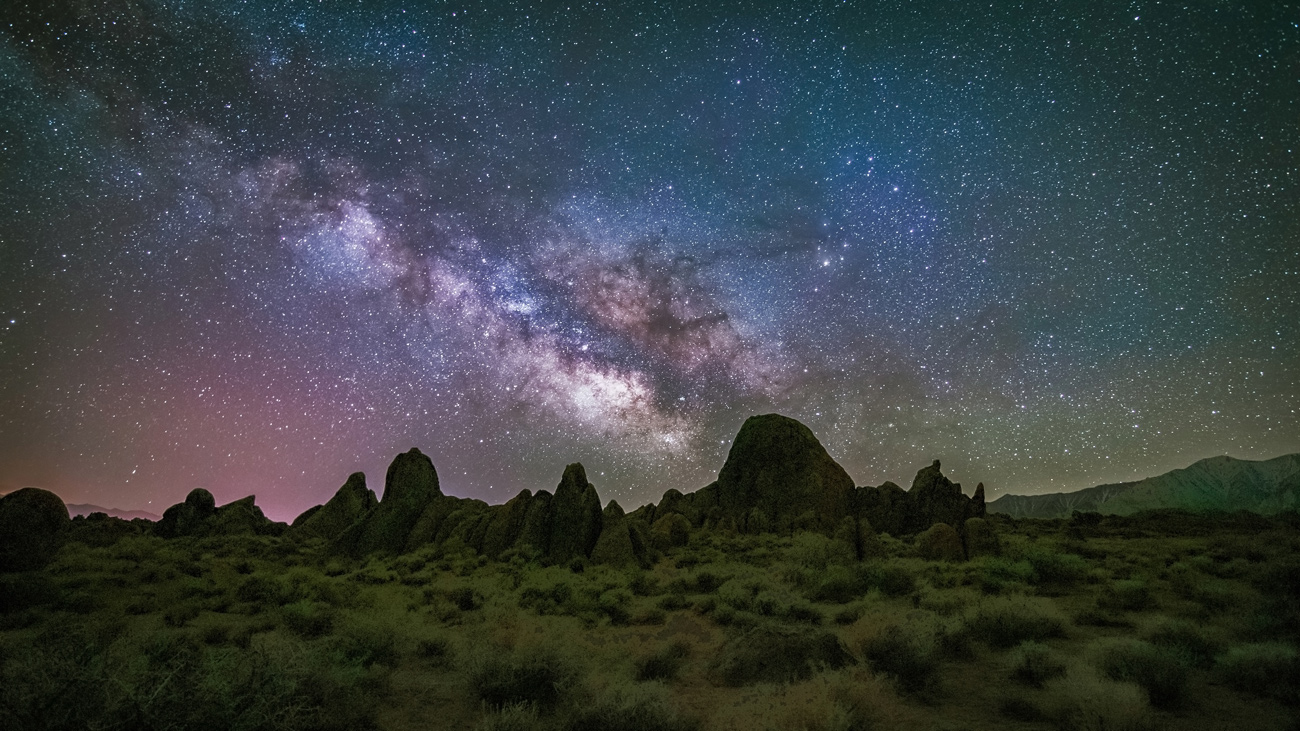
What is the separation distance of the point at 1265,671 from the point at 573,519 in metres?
20.8

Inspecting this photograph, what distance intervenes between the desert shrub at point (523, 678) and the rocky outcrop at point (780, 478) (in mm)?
32242

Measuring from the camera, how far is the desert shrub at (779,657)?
305 inches

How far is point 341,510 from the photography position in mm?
32406

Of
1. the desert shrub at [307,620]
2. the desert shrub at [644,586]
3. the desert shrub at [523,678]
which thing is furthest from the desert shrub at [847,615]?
the desert shrub at [307,620]

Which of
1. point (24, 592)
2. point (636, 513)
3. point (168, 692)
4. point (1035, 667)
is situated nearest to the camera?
point (168, 692)

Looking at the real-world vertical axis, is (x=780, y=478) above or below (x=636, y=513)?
above

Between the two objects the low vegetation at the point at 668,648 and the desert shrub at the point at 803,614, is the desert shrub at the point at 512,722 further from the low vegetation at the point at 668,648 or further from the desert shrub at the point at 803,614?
the desert shrub at the point at 803,614

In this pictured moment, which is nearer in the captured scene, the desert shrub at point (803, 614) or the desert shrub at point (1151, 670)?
the desert shrub at point (1151, 670)

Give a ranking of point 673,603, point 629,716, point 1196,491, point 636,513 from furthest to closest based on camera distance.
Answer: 1. point 1196,491
2. point 636,513
3. point 673,603
4. point 629,716

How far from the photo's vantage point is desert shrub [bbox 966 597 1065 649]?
9.48m

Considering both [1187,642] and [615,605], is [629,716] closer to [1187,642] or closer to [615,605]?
[615,605]

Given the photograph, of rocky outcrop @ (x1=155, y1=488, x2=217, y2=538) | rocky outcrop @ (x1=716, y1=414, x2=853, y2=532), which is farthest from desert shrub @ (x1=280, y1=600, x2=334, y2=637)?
rocky outcrop @ (x1=716, y1=414, x2=853, y2=532)

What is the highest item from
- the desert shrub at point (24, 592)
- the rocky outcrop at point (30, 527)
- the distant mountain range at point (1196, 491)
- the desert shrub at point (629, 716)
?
the rocky outcrop at point (30, 527)

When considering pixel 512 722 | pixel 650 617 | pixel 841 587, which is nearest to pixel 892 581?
pixel 841 587
